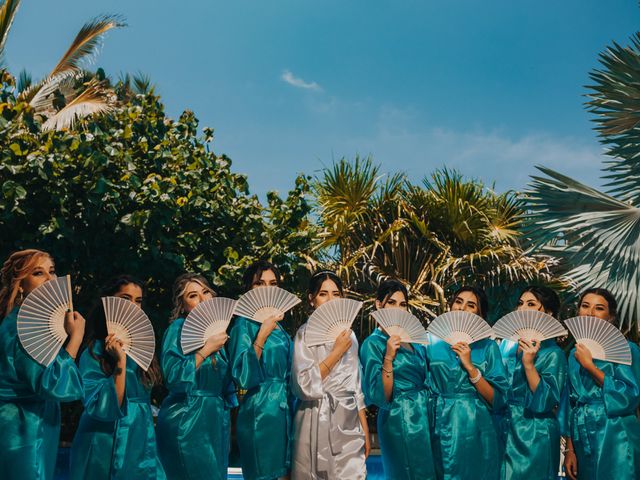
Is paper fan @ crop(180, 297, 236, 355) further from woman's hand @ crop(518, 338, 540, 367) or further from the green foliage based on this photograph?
the green foliage

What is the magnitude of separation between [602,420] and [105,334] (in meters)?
2.96

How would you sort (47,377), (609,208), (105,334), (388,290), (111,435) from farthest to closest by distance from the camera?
1. (609,208)
2. (388,290)
3. (105,334)
4. (111,435)
5. (47,377)

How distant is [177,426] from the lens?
4.33 metres

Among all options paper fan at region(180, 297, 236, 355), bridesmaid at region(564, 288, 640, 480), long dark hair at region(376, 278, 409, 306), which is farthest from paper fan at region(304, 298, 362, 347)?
bridesmaid at region(564, 288, 640, 480)

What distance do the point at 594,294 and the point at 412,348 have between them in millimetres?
1266

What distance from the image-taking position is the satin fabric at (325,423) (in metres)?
4.49

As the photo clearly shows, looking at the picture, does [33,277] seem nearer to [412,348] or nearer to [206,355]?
[206,355]

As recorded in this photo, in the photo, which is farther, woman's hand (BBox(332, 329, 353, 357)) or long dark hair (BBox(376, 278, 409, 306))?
long dark hair (BBox(376, 278, 409, 306))

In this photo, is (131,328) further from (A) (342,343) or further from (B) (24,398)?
(A) (342,343)

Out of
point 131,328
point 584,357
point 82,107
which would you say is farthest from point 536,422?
point 82,107

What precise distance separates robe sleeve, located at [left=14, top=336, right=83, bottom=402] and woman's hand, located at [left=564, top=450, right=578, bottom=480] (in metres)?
3.00

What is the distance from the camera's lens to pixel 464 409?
184 inches

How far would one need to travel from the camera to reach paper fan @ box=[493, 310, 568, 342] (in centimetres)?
475

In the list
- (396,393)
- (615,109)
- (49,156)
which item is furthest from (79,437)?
(615,109)
